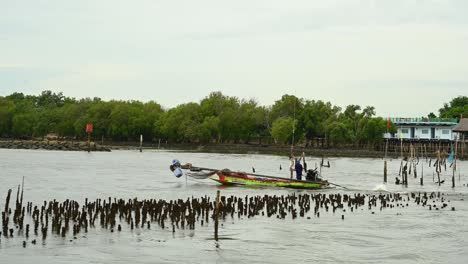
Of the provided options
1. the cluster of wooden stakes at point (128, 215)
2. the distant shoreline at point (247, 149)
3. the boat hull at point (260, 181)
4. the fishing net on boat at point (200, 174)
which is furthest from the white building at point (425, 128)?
the cluster of wooden stakes at point (128, 215)

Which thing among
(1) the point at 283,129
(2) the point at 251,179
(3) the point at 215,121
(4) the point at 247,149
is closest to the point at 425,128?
(1) the point at 283,129

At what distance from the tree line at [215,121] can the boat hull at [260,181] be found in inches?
3302

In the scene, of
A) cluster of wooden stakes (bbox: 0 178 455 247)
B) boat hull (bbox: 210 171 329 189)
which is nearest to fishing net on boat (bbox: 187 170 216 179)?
boat hull (bbox: 210 171 329 189)

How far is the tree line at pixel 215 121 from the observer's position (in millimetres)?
141000

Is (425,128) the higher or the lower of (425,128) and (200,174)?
the higher

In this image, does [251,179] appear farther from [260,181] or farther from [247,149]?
[247,149]

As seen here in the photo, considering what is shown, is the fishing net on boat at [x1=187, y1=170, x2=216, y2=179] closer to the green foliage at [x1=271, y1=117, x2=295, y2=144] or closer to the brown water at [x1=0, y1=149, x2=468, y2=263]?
the brown water at [x1=0, y1=149, x2=468, y2=263]

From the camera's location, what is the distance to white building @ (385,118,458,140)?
146375 millimetres

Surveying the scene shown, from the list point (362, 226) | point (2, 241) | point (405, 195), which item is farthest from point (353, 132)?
point (2, 241)

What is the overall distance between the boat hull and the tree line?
8388 centimetres

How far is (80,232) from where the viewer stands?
25.7m

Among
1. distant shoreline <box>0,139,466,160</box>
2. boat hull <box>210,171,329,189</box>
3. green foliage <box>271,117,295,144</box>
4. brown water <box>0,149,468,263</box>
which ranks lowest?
brown water <box>0,149,468,263</box>

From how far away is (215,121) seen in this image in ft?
481

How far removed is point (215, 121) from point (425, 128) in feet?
152
